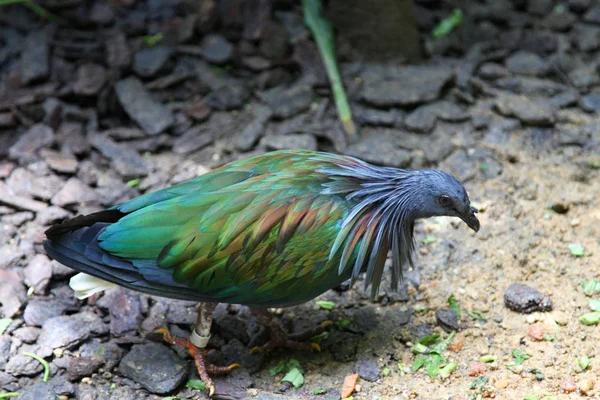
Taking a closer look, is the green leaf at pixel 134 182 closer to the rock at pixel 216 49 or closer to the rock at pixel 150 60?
the rock at pixel 150 60

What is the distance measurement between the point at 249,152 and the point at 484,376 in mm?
2512

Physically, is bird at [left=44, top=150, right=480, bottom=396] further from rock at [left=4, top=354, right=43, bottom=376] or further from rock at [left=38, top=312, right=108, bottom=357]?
rock at [left=4, top=354, right=43, bottom=376]

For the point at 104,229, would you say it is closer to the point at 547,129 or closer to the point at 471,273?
the point at 471,273

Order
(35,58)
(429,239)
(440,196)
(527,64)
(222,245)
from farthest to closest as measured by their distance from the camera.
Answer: (527,64)
(35,58)
(429,239)
(440,196)
(222,245)

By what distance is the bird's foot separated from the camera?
409 centimetres

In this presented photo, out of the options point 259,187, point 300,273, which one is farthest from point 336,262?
point 259,187

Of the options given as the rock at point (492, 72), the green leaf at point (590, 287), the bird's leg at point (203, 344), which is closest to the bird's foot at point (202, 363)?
the bird's leg at point (203, 344)

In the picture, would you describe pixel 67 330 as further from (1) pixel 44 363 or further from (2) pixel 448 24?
(2) pixel 448 24

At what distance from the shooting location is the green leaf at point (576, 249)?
15.5ft

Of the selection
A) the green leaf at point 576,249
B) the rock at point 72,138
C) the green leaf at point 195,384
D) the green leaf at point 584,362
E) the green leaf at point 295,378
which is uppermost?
the rock at point 72,138

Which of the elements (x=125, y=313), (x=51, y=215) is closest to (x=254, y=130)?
(x=51, y=215)

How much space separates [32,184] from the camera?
17.1 ft

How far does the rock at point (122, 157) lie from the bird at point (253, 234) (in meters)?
1.41

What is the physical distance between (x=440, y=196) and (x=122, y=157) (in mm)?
2600
